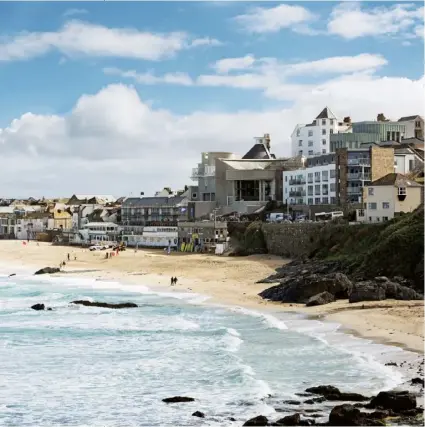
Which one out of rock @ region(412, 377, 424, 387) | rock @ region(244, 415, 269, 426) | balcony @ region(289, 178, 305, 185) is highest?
balcony @ region(289, 178, 305, 185)

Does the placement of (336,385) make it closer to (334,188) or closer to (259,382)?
(259,382)

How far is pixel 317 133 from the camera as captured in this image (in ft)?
301

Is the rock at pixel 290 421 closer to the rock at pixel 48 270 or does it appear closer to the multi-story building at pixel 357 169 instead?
the rock at pixel 48 270

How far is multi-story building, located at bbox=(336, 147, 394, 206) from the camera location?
6838cm

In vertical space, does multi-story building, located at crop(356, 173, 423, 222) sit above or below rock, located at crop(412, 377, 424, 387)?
above

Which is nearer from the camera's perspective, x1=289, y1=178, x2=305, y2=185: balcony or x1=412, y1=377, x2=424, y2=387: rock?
x1=412, y1=377, x2=424, y2=387: rock

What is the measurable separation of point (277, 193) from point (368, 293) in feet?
156

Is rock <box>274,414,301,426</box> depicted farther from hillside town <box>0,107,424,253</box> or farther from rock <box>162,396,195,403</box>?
hillside town <box>0,107,424,253</box>

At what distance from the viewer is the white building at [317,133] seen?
91000mm

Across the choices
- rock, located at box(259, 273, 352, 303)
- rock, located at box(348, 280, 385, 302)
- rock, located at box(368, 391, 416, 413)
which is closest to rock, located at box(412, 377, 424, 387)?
rock, located at box(368, 391, 416, 413)

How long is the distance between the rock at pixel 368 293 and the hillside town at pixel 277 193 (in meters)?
17.9

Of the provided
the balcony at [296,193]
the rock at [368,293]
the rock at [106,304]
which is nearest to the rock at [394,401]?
the rock at [368,293]

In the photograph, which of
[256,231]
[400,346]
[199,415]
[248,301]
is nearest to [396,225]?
[248,301]

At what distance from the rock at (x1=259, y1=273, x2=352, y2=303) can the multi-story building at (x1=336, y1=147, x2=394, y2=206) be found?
28970 millimetres
